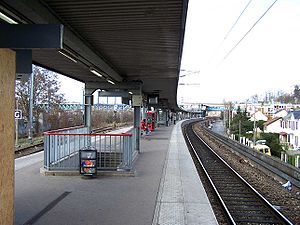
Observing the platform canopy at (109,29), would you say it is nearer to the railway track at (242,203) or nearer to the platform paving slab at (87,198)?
the platform paving slab at (87,198)

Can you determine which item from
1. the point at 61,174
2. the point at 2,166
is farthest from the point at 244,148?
the point at 2,166

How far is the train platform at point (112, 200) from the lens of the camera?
240 inches

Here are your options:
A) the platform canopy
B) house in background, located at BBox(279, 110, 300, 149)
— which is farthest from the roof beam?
house in background, located at BBox(279, 110, 300, 149)

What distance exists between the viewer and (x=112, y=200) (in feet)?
24.2

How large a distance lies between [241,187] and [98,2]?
8764 mm

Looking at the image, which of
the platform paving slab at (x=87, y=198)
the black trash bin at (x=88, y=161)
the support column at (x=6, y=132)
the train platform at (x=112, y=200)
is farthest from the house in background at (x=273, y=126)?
the support column at (x=6, y=132)

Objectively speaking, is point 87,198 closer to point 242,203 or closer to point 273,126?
point 242,203

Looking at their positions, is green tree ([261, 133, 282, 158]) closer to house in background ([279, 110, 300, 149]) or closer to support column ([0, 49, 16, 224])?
house in background ([279, 110, 300, 149])

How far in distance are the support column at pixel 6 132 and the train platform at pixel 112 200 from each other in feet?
3.79

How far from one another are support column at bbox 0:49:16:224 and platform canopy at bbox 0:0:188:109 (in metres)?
0.74

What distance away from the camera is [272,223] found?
25.2 ft

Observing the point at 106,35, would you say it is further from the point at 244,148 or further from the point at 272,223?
the point at 244,148

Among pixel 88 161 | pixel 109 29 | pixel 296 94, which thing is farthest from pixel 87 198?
pixel 296 94

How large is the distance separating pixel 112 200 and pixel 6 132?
10.9ft
